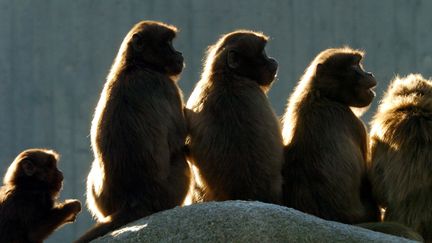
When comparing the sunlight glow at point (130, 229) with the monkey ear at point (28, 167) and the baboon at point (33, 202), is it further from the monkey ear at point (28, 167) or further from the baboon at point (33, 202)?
the monkey ear at point (28, 167)

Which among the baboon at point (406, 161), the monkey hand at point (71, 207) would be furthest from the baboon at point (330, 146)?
the monkey hand at point (71, 207)

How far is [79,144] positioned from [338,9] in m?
3.55

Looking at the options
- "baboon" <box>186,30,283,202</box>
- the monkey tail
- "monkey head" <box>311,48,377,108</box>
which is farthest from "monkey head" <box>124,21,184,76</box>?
the monkey tail

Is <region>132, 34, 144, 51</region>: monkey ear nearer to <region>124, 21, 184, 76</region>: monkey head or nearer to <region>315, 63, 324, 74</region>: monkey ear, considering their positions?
<region>124, 21, 184, 76</region>: monkey head

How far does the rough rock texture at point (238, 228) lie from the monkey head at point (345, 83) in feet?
5.81

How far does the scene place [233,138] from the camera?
9.39m

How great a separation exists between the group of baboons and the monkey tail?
0.01m

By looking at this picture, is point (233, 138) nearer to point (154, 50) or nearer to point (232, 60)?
point (232, 60)

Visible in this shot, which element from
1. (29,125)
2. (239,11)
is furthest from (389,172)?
(29,125)

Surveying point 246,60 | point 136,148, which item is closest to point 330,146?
point 246,60

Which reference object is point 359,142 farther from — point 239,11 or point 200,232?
point 239,11

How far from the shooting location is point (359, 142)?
983 cm

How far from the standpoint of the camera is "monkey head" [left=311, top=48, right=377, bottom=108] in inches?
391

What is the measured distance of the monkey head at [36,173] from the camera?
31.1ft
